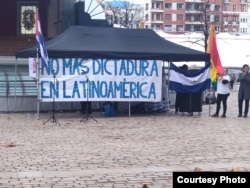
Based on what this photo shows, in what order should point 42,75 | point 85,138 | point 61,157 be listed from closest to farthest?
point 61,157 < point 85,138 < point 42,75

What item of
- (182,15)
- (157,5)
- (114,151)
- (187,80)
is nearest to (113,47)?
(187,80)

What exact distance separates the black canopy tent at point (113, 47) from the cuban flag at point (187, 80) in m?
0.59

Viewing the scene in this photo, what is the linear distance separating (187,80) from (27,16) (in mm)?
12244

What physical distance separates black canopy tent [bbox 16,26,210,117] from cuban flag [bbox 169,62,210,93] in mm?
588

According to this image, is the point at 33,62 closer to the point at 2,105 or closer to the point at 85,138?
the point at 2,105

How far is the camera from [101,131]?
15.4 metres

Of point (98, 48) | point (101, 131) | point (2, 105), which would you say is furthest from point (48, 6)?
point (101, 131)

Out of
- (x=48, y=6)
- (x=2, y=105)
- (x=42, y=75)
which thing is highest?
(x=48, y=6)

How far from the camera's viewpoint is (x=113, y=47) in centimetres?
2012

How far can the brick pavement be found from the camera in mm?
8789

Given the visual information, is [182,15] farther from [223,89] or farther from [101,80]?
[101,80]

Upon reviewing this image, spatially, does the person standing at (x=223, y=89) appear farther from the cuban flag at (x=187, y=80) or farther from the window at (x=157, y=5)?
the window at (x=157, y=5)

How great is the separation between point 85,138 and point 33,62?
24.7 ft

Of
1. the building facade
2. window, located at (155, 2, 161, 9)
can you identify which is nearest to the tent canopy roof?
the building facade
